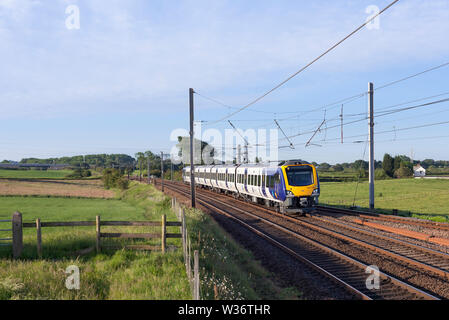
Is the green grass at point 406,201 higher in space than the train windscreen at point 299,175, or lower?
lower

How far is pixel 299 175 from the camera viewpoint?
2044cm

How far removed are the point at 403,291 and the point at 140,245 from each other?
7.88 metres

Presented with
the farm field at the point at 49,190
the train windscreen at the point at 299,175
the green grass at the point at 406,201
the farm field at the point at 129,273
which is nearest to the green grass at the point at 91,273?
the farm field at the point at 129,273

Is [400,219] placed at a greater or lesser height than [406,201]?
greater

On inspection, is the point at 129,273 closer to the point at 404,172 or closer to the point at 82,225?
the point at 82,225

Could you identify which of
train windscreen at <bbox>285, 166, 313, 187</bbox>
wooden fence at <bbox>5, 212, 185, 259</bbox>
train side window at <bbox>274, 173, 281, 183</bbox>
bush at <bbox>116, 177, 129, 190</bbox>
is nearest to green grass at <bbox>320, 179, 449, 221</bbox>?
train windscreen at <bbox>285, 166, 313, 187</bbox>

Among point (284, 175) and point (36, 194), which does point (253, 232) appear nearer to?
point (284, 175)

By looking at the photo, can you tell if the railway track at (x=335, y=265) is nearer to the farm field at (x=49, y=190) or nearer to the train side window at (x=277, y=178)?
the train side window at (x=277, y=178)

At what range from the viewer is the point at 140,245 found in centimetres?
1206

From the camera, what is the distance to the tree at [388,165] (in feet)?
310

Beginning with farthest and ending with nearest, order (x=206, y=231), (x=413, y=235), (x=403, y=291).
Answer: (x=206, y=231) < (x=413, y=235) < (x=403, y=291)

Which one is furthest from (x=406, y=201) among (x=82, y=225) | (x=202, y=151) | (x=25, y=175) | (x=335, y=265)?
(x=25, y=175)

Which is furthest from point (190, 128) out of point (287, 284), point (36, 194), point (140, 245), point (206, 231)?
point (36, 194)

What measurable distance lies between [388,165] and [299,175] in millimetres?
84573
